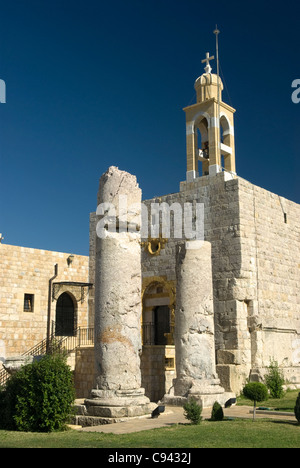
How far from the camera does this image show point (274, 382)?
1555cm

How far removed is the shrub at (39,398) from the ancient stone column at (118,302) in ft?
2.32

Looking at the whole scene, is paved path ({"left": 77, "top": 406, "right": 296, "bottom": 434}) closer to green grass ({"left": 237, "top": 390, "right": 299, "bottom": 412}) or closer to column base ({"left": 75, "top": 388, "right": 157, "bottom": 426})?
column base ({"left": 75, "top": 388, "right": 157, "bottom": 426})

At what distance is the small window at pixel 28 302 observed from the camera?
20.7 metres

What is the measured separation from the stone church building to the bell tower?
41 millimetres

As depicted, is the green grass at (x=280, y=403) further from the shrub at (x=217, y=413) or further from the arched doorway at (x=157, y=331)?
the shrub at (x=217, y=413)

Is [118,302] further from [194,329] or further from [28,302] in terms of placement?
[28,302]

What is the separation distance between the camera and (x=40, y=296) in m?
21.0

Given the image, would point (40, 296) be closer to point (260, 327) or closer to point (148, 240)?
point (148, 240)

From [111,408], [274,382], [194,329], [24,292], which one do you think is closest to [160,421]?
[111,408]

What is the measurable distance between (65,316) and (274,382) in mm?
9848

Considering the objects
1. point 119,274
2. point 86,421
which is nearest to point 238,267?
point 119,274
